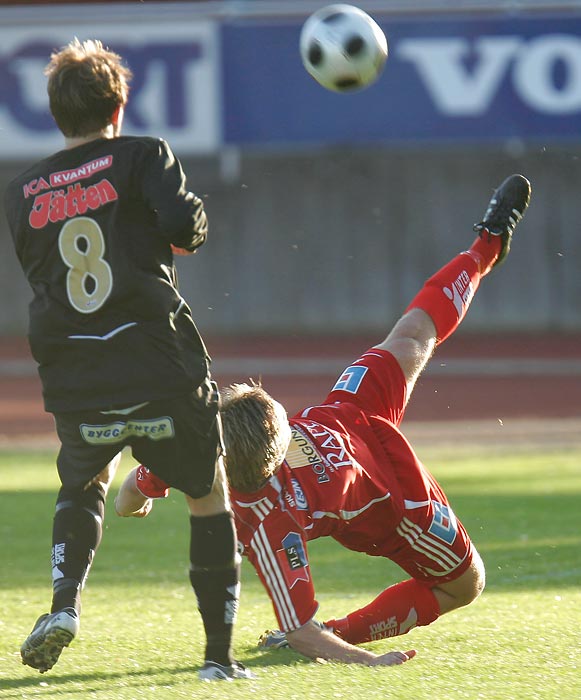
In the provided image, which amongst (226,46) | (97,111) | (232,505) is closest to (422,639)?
(232,505)

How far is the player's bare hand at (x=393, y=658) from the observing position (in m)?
3.91

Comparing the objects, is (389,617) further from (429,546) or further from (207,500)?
(207,500)

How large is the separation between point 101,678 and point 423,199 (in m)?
18.5

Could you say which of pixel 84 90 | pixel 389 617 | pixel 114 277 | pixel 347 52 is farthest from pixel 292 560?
pixel 347 52

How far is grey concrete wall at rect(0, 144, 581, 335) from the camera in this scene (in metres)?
21.6

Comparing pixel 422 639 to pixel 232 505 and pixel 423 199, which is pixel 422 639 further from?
pixel 423 199

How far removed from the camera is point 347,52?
5.87m

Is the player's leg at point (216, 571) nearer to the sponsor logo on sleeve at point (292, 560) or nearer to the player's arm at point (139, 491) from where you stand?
the sponsor logo on sleeve at point (292, 560)

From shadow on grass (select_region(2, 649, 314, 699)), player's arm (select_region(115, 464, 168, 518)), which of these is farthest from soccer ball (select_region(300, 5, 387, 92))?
shadow on grass (select_region(2, 649, 314, 699))

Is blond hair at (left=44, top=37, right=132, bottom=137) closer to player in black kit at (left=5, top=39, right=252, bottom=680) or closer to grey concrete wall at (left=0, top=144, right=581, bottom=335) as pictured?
player in black kit at (left=5, top=39, right=252, bottom=680)

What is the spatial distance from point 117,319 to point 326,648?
119cm

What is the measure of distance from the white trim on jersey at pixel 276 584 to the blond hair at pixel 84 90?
1.37 metres

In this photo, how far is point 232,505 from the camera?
400cm

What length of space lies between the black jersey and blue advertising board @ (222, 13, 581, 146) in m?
13.8
